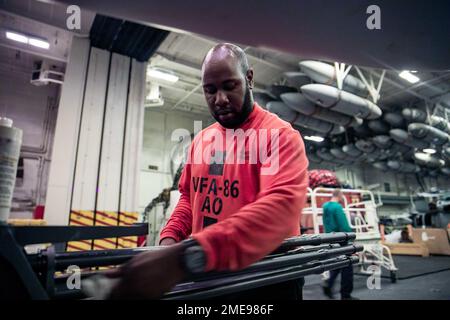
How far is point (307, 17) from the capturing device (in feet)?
4.53

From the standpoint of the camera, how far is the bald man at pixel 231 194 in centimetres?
42

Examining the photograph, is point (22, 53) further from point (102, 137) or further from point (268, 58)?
point (268, 58)

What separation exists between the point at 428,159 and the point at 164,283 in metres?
13.3

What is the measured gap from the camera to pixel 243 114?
0.88m

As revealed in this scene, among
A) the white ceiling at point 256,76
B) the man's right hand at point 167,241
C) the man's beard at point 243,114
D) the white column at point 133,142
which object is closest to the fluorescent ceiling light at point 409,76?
the white ceiling at point 256,76

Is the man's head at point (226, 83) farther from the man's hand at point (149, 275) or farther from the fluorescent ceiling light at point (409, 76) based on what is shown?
the fluorescent ceiling light at point (409, 76)

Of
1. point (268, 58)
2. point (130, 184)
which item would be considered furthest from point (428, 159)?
point (130, 184)

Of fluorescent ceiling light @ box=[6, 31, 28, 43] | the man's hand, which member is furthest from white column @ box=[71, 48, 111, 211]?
the man's hand

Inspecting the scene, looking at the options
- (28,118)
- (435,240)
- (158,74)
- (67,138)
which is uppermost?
(158,74)

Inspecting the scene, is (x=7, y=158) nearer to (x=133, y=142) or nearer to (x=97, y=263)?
(x=97, y=263)

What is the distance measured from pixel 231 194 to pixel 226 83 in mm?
331

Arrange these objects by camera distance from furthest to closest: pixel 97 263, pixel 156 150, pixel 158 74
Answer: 1. pixel 156 150
2. pixel 158 74
3. pixel 97 263

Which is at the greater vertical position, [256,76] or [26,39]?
[256,76]

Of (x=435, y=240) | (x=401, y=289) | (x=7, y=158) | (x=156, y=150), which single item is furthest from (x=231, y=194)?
(x=435, y=240)
